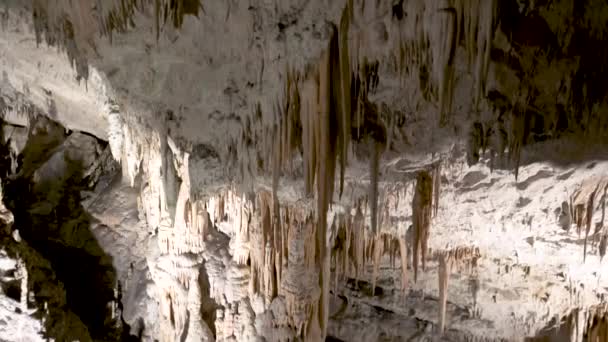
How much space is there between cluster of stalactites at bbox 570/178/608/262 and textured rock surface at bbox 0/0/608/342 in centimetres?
1

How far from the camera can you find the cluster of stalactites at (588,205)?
9.07 ft

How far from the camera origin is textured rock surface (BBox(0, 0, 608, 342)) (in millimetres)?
2516

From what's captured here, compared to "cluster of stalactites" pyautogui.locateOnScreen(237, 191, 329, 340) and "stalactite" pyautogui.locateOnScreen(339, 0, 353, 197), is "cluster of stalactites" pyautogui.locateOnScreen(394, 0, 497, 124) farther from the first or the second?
"cluster of stalactites" pyautogui.locateOnScreen(237, 191, 329, 340)

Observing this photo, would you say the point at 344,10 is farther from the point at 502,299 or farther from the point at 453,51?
the point at 502,299

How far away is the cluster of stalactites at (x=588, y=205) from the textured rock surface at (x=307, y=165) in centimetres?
1

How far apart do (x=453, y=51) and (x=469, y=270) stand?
2.37 meters

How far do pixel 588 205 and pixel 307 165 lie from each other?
A: 1.55 meters

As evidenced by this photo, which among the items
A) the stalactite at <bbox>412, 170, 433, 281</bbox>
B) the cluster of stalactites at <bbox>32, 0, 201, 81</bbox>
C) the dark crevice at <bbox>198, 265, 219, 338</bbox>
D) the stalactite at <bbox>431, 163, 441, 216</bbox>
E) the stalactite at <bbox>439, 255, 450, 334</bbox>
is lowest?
the dark crevice at <bbox>198, 265, 219, 338</bbox>

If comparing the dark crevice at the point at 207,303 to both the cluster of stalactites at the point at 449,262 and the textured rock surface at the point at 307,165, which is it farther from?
the cluster of stalactites at the point at 449,262

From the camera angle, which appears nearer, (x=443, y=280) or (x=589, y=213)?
(x=589, y=213)

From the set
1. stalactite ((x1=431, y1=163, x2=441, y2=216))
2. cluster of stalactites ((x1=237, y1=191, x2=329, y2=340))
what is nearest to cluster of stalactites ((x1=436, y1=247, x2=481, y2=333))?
cluster of stalactites ((x1=237, y1=191, x2=329, y2=340))

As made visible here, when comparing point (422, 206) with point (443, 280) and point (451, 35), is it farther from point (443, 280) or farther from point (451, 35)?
point (451, 35)

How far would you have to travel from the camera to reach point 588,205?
9.48 ft

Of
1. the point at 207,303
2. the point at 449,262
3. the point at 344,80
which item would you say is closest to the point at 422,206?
the point at 449,262
